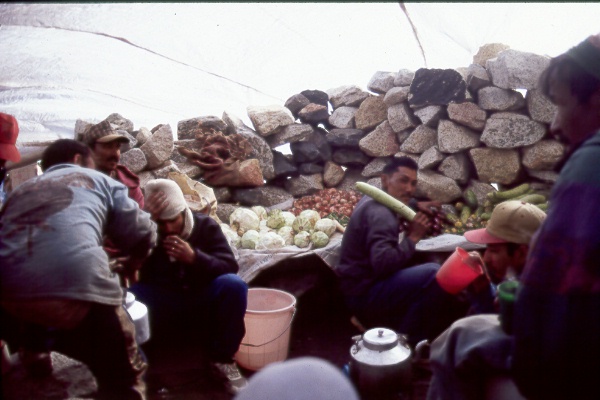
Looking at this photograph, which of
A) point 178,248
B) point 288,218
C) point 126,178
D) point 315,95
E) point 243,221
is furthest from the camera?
point 315,95

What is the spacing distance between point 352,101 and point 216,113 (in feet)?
6.23

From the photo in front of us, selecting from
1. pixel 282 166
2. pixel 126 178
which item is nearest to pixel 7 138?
pixel 126 178

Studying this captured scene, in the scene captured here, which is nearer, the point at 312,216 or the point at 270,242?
the point at 270,242

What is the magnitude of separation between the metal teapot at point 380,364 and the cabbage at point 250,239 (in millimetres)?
1826

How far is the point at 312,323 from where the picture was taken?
436 cm

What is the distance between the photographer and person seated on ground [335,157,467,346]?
10.5 ft

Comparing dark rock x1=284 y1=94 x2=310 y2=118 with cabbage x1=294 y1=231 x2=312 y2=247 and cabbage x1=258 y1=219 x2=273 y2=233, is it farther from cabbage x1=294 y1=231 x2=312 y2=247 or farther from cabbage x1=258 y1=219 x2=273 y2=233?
cabbage x1=294 y1=231 x2=312 y2=247

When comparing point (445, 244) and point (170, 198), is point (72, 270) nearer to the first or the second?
point (170, 198)

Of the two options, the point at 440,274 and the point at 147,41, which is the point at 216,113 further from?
the point at 440,274

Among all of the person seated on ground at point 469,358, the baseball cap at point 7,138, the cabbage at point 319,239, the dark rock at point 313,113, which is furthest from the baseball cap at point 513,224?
the dark rock at point 313,113

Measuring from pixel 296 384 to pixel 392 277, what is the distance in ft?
7.89

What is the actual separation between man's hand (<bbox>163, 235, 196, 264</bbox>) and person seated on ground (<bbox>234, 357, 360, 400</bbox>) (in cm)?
205

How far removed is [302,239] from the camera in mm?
4438

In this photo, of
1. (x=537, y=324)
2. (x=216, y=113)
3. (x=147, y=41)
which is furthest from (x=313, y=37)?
(x=537, y=324)
